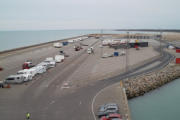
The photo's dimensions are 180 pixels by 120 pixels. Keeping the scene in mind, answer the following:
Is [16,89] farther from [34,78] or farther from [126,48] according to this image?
[126,48]

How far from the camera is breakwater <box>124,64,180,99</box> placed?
22616 mm

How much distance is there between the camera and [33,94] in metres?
19.0

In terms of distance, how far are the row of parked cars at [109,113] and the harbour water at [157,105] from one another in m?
6.08

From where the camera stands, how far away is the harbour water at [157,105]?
19.8 meters

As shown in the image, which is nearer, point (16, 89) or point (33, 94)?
point (33, 94)

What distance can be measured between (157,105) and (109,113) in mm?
11488

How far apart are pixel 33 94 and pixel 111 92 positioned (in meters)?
8.37

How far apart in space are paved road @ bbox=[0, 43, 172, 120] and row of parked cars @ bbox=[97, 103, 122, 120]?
33.8 inches

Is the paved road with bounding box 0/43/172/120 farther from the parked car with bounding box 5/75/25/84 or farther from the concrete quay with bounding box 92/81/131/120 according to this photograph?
the parked car with bounding box 5/75/25/84

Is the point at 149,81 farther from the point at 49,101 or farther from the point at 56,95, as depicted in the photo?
the point at 49,101

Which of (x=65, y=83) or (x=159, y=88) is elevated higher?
(x=65, y=83)

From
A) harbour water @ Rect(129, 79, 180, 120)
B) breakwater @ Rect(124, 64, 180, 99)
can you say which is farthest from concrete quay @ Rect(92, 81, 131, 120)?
harbour water @ Rect(129, 79, 180, 120)

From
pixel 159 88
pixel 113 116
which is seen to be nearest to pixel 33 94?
pixel 113 116

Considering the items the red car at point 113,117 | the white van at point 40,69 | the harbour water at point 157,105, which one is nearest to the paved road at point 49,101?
the red car at point 113,117
